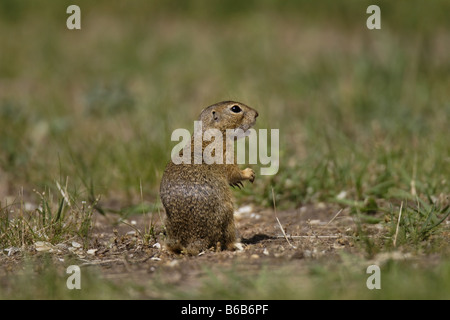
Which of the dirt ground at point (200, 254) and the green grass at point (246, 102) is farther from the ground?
the green grass at point (246, 102)

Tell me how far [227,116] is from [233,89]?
327cm

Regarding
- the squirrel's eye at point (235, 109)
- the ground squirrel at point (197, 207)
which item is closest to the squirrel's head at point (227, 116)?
the squirrel's eye at point (235, 109)

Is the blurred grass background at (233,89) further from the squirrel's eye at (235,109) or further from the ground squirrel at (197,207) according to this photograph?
the ground squirrel at (197,207)

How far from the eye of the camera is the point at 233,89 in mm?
8055

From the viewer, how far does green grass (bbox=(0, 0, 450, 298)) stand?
197 inches

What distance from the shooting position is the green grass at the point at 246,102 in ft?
16.5

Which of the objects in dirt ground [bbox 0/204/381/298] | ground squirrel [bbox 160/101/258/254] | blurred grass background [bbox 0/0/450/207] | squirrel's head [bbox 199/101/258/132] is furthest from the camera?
blurred grass background [bbox 0/0/450/207]

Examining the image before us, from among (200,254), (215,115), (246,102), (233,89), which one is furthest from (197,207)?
(233,89)

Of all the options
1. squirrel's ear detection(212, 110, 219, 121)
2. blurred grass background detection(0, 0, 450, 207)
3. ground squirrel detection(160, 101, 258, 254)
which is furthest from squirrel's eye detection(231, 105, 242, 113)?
blurred grass background detection(0, 0, 450, 207)

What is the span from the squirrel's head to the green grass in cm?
93

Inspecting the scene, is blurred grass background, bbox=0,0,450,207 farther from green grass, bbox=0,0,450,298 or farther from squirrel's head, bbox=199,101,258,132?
squirrel's head, bbox=199,101,258,132

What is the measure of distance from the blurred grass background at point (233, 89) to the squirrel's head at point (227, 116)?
2.67 feet

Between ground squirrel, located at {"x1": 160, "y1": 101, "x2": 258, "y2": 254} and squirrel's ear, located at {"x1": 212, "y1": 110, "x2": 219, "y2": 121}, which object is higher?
squirrel's ear, located at {"x1": 212, "y1": 110, "x2": 219, "y2": 121}

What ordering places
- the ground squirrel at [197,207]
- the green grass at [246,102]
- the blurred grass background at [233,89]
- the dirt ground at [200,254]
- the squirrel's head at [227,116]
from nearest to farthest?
1. the dirt ground at [200,254]
2. the ground squirrel at [197,207]
3. the squirrel's head at [227,116]
4. the green grass at [246,102]
5. the blurred grass background at [233,89]
